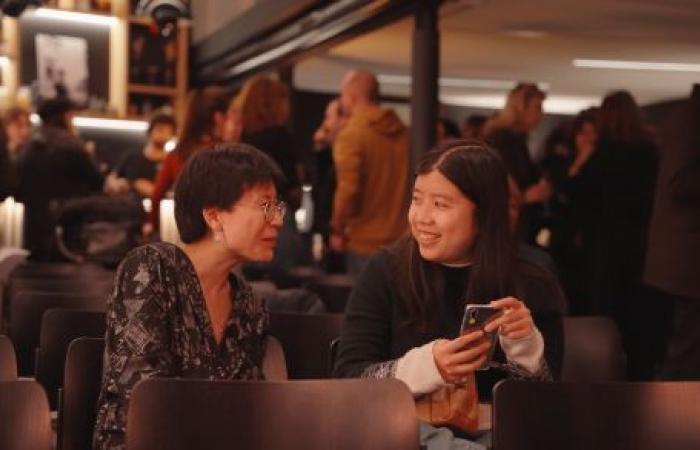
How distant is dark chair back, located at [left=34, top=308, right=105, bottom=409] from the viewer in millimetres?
3688

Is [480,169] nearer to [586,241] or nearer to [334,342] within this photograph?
[334,342]

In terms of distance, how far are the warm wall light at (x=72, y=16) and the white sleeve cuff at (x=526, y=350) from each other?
9.02m

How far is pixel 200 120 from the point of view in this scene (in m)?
6.30

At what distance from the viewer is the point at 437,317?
127 inches

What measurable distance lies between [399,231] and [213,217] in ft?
12.9

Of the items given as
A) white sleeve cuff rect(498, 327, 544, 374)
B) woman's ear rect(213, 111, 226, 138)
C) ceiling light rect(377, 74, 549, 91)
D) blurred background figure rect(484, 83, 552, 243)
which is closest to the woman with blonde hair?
woman's ear rect(213, 111, 226, 138)

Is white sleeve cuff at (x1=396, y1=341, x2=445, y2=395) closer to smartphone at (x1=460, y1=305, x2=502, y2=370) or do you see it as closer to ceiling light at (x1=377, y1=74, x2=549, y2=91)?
smartphone at (x1=460, y1=305, x2=502, y2=370)

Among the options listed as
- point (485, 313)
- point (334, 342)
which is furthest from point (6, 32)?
point (485, 313)

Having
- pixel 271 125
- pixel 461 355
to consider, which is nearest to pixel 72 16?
pixel 271 125

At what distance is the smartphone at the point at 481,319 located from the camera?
2861 mm

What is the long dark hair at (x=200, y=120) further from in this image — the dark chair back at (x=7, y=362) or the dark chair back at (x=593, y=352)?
the dark chair back at (x=7, y=362)

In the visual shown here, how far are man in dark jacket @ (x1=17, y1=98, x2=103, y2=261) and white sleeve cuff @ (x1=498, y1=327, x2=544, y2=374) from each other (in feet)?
16.3

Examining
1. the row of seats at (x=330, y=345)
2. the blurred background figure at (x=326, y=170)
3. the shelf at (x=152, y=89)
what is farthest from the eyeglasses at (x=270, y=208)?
the shelf at (x=152, y=89)

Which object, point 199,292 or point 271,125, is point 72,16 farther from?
point 199,292
